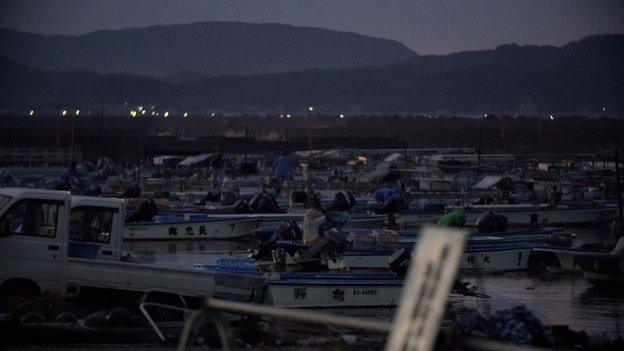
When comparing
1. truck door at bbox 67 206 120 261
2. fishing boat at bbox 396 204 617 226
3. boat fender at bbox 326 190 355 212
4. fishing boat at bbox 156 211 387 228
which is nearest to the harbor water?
fishing boat at bbox 156 211 387 228

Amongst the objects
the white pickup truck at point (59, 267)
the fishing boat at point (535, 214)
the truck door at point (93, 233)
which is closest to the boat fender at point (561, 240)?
the fishing boat at point (535, 214)

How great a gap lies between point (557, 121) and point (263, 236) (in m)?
82.8

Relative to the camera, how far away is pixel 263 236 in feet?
68.1

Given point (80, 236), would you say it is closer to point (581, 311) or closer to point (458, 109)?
point (581, 311)

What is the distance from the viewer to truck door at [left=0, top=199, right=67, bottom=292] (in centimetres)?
1127

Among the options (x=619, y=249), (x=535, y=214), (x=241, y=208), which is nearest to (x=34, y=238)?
(x=619, y=249)

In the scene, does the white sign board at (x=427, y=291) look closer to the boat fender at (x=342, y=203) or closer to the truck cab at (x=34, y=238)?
the truck cab at (x=34, y=238)

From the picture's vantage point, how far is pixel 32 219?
11.4 m

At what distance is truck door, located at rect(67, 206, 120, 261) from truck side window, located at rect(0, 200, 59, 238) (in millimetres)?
472

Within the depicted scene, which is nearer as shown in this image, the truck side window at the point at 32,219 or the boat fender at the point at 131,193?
the truck side window at the point at 32,219

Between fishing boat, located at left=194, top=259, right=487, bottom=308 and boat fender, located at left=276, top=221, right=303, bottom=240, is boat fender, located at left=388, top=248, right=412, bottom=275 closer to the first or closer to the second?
fishing boat, located at left=194, top=259, right=487, bottom=308

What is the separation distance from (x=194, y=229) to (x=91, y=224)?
13025 millimetres

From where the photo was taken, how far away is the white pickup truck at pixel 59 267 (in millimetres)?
11070

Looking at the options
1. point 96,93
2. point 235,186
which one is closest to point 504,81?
point 96,93
